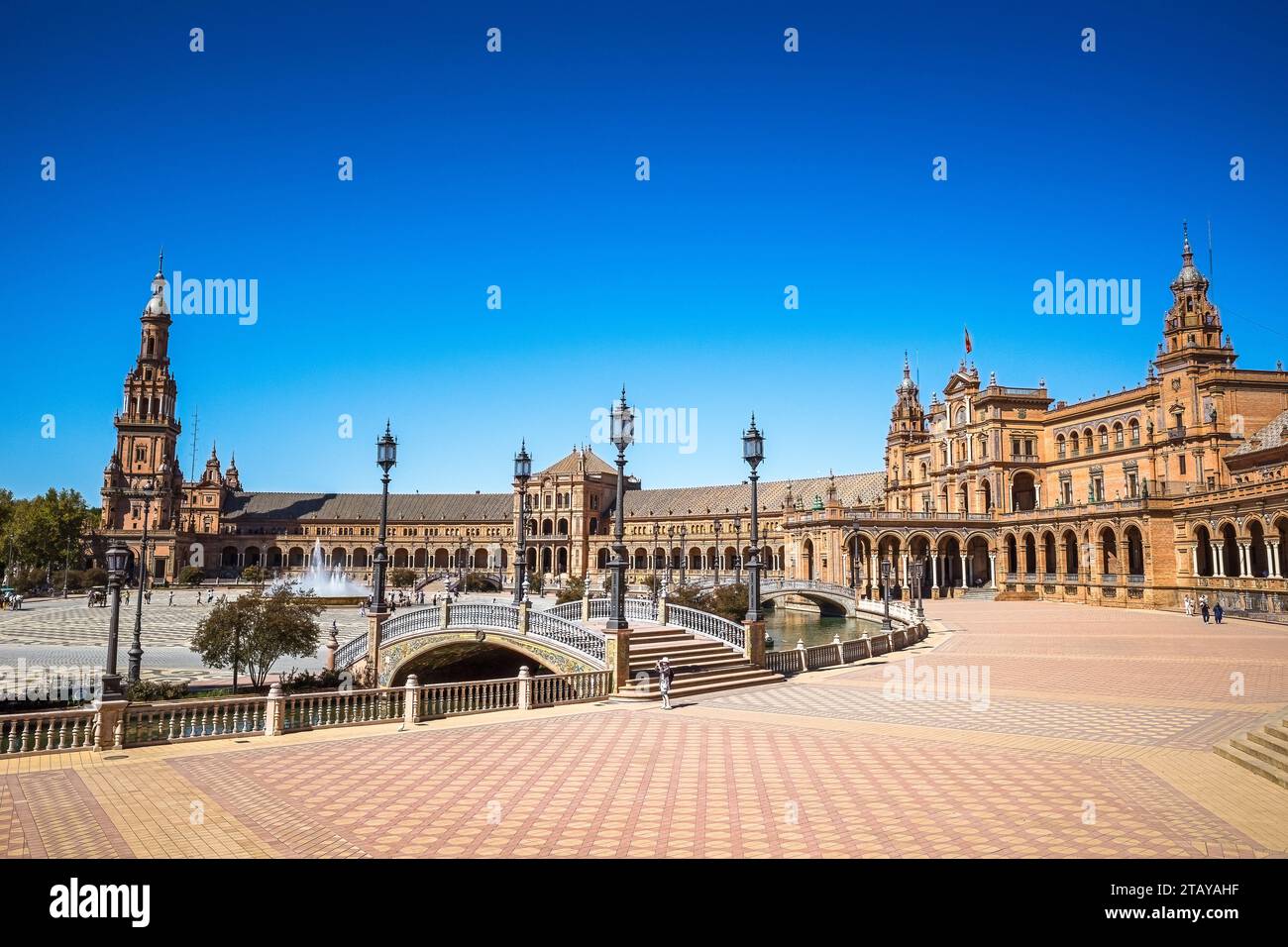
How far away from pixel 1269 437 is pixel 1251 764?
52.8 m

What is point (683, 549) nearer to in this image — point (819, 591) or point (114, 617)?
point (819, 591)

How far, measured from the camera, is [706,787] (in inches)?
456

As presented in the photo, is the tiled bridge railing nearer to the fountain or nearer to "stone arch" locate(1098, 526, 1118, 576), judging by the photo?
the fountain

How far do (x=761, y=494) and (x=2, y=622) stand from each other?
84259mm

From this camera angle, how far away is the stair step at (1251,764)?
11.8 metres

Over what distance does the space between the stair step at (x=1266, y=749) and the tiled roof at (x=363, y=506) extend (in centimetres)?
12101

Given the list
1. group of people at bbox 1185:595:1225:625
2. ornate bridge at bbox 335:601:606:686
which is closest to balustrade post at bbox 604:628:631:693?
ornate bridge at bbox 335:601:606:686

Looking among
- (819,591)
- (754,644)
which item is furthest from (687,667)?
(819,591)

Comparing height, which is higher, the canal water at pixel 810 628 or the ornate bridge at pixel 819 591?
the ornate bridge at pixel 819 591

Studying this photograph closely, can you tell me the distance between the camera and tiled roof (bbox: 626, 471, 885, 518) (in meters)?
104

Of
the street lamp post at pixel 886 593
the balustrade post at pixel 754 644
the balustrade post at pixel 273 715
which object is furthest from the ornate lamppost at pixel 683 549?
the balustrade post at pixel 273 715

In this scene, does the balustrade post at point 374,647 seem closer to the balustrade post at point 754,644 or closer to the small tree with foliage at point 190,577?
the balustrade post at point 754,644
